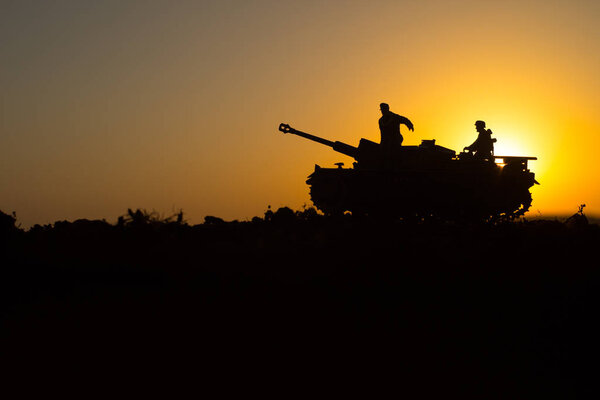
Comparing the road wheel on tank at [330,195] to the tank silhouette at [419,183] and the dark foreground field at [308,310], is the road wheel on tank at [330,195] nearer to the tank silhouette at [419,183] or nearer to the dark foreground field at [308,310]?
the tank silhouette at [419,183]

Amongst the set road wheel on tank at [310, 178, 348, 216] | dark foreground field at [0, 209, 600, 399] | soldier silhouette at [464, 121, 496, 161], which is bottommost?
dark foreground field at [0, 209, 600, 399]

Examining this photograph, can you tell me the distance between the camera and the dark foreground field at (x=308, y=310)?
8.38 metres

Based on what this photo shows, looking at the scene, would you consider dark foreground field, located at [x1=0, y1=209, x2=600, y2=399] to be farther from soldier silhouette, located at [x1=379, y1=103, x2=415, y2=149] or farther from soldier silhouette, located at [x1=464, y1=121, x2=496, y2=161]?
soldier silhouette, located at [x1=464, y1=121, x2=496, y2=161]

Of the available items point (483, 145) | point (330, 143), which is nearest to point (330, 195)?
point (330, 143)

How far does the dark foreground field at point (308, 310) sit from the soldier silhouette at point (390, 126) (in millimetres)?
7450

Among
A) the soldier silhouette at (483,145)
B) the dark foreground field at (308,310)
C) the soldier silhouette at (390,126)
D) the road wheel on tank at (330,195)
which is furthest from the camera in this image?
the soldier silhouette at (483,145)

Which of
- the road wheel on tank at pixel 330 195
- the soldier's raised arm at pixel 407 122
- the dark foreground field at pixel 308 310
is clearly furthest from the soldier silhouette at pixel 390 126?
the dark foreground field at pixel 308 310

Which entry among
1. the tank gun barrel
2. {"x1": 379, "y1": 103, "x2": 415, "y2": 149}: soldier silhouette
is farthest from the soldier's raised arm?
the tank gun barrel

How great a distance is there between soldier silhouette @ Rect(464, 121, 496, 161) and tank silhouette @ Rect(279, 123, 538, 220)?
12 cm

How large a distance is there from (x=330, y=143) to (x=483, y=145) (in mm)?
4648

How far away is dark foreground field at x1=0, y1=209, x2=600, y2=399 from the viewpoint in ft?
27.5

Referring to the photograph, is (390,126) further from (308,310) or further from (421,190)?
(308,310)

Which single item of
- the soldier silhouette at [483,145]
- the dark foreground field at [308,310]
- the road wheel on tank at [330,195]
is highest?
the soldier silhouette at [483,145]

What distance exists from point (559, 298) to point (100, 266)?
6.95m
